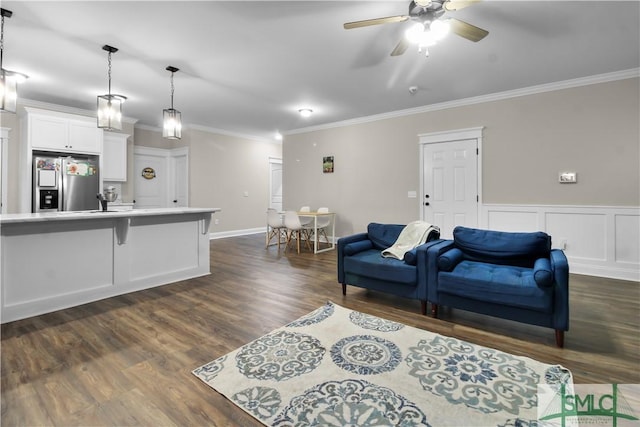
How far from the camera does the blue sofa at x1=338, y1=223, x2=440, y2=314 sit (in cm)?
289

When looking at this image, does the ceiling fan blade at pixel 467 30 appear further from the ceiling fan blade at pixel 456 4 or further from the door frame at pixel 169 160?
the door frame at pixel 169 160

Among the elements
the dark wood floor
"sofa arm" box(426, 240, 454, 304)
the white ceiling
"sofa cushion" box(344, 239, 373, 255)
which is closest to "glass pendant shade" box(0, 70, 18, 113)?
the white ceiling

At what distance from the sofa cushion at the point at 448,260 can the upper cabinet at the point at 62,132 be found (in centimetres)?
603

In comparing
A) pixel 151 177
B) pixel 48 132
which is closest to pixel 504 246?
pixel 48 132

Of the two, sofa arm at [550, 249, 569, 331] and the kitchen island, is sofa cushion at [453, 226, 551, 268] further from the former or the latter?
the kitchen island

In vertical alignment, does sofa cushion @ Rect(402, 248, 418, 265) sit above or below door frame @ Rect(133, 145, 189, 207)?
below

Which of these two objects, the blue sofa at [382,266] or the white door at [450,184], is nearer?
the blue sofa at [382,266]

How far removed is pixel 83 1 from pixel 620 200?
20.7ft

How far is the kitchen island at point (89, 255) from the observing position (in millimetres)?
2752

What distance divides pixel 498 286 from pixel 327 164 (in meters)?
4.93

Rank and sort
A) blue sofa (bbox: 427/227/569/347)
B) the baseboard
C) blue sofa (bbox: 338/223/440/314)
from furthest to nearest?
the baseboard → blue sofa (bbox: 338/223/440/314) → blue sofa (bbox: 427/227/569/347)

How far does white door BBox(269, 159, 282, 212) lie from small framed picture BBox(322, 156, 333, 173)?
2466 mm

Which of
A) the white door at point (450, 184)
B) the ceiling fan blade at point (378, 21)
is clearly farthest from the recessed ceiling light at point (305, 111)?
the ceiling fan blade at point (378, 21)

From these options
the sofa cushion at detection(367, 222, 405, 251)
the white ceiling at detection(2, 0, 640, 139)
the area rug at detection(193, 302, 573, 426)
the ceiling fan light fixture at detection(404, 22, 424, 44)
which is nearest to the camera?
the area rug at detection(193, 302, 573, 426)
